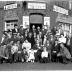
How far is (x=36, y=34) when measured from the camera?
4879 mm

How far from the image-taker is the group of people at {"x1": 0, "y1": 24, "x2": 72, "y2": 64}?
462 cm

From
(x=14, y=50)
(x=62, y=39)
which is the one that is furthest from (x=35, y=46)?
(x=62, y=39)

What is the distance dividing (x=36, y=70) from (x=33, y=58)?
0.91 m

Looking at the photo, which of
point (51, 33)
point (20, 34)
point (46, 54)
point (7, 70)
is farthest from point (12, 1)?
point (7, 70)

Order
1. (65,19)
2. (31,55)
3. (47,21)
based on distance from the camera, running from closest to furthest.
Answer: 1. (31,55)
2. (65,19)
3. (47,21)

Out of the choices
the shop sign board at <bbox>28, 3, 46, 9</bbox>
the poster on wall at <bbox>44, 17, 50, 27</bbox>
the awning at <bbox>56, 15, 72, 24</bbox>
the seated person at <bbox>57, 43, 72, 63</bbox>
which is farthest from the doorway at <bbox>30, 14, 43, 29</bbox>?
the seated person at <bbox>57, 43, 72, 63</bbox>

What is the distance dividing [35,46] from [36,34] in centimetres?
30

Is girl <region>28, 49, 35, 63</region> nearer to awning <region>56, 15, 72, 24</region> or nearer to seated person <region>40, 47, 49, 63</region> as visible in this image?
seated person <region>40, 47, 49, 63</region>

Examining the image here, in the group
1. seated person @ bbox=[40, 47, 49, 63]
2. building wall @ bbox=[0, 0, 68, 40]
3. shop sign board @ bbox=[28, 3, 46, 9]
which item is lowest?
seated person @ bbox=[40, 47, 49, 63]

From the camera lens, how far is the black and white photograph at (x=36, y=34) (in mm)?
4602

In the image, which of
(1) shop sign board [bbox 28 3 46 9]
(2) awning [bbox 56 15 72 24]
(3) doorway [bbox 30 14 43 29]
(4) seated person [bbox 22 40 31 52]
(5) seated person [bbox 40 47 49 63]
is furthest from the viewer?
(1) shop sign board [bbox 28 3 46 9]

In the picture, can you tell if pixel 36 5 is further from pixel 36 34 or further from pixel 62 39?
pixel 62 39

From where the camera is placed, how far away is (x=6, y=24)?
16.8 ft

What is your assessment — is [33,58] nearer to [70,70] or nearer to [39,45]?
[39,45]
